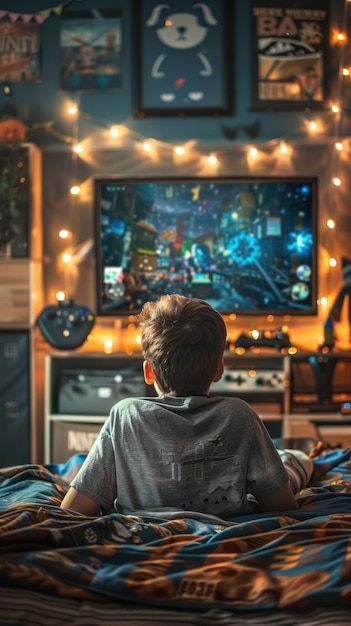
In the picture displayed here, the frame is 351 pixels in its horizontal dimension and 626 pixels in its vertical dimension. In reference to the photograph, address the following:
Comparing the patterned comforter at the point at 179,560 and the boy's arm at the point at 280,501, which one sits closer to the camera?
the patterned comforter at the point at 179,560

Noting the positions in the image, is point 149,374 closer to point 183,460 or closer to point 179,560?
point 183,460

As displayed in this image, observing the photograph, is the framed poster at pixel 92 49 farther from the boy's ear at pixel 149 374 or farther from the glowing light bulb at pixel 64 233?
the boy's ear at pixel 149 374

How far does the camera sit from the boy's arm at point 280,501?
5.71 feet

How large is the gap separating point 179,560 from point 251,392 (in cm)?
321

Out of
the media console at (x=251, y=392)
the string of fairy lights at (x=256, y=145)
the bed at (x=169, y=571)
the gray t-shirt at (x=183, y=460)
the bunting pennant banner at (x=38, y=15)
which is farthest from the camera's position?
the string of fairy lights at (x=256, y=145)

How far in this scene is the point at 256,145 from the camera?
495 cm

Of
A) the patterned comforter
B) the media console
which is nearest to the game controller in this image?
the media console

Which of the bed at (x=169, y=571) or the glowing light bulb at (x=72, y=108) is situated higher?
the glowing light bulb at (x=72, y=108)

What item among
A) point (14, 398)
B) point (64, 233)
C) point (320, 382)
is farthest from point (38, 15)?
point (320, 382)

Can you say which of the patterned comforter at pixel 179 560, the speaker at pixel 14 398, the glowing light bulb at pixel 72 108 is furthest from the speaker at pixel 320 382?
the patterned comforter at pixel 179 560

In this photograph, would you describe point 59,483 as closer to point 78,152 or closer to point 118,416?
point 118,416

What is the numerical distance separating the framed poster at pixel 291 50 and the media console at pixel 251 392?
4.83 ft

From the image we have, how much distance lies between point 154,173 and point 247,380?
1301 mm

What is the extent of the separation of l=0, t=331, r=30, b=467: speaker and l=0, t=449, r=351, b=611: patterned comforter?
305cm
